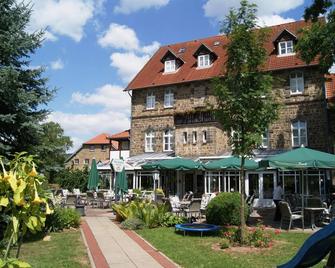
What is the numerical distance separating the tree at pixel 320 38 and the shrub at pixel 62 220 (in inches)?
511

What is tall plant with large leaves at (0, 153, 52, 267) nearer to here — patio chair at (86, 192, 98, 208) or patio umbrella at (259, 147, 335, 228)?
patio umbrella at (259, 147, 335, 228)

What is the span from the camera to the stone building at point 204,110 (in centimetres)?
2597

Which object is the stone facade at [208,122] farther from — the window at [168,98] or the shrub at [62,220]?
the shrub at [62,220]

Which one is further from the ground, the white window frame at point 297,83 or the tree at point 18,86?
the white window frame at point 297,83

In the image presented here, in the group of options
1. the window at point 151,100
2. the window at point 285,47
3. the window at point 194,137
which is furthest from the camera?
the window at point 151,100

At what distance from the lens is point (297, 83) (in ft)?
87.6

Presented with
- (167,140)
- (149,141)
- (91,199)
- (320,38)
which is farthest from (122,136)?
(320,38)

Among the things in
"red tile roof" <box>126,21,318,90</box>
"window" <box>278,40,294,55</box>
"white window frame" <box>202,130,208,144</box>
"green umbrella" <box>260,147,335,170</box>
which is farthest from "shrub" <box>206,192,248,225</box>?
"window" <box>278,40,294,55</box>

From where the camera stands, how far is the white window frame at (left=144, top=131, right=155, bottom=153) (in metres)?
32.4

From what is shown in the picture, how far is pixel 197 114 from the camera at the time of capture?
2950cm

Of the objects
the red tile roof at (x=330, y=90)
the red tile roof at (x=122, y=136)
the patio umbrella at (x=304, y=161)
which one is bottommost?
the patio umbrella at (x=304, y=161)

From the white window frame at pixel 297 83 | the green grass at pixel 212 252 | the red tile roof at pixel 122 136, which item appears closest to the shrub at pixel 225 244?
the green grass at pixel 212 252

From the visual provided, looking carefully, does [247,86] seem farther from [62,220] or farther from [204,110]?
[204,110]

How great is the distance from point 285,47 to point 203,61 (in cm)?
635
